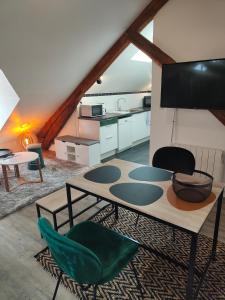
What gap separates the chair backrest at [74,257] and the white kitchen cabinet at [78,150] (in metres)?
3.07

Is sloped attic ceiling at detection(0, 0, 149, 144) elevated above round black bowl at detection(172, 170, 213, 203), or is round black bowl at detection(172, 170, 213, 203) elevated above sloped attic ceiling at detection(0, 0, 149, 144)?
sloped attic ceiling at detection(0, 0, 149, 144)

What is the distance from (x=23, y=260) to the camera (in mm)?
2113

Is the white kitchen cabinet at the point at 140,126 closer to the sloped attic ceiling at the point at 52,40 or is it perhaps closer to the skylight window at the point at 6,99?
the sloped attic ceiling at the point at 52,40

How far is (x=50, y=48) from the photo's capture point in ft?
10.2

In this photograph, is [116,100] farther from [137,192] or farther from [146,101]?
[137,192]

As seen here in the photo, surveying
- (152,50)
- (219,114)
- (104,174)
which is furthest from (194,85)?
(104,174)

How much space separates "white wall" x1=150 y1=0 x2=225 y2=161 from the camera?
9.06 feet

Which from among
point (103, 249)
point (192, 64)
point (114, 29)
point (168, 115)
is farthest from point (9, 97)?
point (103, 249)

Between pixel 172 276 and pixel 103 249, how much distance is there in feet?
2.37

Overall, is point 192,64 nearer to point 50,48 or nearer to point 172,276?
point 50,48

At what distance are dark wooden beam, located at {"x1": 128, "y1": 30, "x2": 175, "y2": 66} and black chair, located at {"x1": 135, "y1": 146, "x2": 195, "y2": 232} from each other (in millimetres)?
1378

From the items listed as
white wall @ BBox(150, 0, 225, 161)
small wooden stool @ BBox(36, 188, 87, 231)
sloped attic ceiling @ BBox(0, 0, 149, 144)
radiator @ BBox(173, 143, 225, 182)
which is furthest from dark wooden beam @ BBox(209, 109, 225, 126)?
small wooden stool @ BBox(36, 188, 87, 231)

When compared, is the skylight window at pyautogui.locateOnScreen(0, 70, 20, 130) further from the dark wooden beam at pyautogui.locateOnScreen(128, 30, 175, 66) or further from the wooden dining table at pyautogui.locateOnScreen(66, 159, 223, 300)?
the wooden dining table at pyautogui.locateOnScreen(66, 159, 223, 300)

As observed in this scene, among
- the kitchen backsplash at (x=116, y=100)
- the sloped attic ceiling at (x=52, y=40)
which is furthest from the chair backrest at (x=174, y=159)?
the kitchen backsplash at (x=116, y=100)
